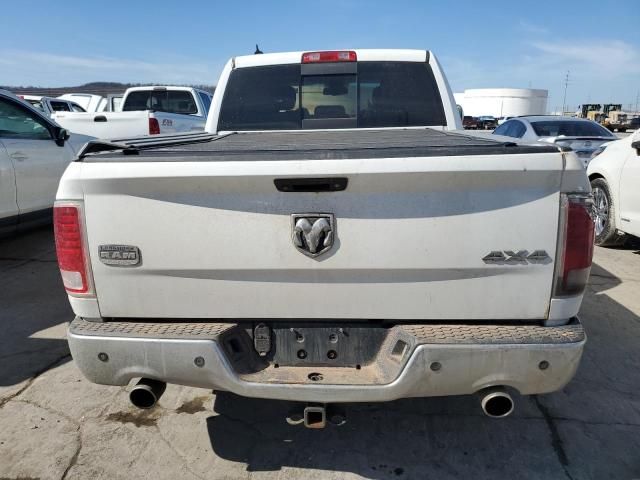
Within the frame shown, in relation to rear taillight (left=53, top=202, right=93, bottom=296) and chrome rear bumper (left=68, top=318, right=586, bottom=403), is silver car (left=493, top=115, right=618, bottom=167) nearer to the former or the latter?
chrome rear bumper (left=68, top=318, right=586, bottom=403)

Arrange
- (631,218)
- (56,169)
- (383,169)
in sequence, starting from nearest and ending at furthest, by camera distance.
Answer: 1. (383,169)
2. (631,218)
3. (56,169)

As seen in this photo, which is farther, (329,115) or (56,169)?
(56,169)

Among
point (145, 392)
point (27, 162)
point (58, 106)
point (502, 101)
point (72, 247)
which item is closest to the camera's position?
point (72, 247)

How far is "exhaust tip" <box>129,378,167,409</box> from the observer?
2251 mm

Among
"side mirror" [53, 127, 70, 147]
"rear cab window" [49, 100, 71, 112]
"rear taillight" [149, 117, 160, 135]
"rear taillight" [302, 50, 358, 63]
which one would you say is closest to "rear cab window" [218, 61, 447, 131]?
"rear taillight" [302, 50, 358, 63]

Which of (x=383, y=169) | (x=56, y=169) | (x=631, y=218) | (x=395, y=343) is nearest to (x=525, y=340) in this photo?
(x=395, y=343)

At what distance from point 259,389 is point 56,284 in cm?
413

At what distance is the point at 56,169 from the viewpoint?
6324 mm

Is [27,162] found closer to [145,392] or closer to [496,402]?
[145,392]

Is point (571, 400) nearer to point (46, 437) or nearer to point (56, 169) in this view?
point (46, 437)

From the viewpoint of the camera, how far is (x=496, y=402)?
2.15 m

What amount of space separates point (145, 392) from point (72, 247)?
0.74 meters

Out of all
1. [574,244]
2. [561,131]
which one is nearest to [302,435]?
[574,244]

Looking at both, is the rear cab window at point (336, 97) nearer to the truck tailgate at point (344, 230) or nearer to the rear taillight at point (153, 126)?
the truck tailgate at point (344, 230)
